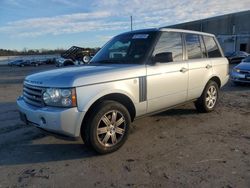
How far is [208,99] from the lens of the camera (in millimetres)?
6492

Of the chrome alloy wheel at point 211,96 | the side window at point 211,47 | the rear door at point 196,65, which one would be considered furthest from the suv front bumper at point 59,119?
the side window at point 211,47

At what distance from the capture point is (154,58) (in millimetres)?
4797

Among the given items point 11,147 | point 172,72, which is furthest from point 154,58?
point 11,147

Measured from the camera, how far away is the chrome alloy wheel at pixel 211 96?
6.45 m

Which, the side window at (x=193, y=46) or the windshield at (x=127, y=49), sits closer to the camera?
the windshield at (x=127, y=49)

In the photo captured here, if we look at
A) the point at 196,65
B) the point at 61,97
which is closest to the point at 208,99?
the point at 196,65

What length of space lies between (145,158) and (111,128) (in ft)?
2.31

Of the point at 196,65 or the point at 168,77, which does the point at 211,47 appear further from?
the point at 168,77

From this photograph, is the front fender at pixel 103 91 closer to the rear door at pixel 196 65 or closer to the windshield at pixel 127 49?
the windshield at pixel 127 49

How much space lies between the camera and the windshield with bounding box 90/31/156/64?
4914mm

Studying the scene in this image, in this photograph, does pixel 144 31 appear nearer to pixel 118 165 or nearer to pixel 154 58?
pixel 154 58

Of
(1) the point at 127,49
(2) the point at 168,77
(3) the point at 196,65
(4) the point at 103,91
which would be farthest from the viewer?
(3) the point at 196,65

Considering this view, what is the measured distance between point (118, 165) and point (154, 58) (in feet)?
6.48

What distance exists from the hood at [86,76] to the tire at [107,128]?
16.0 inches
